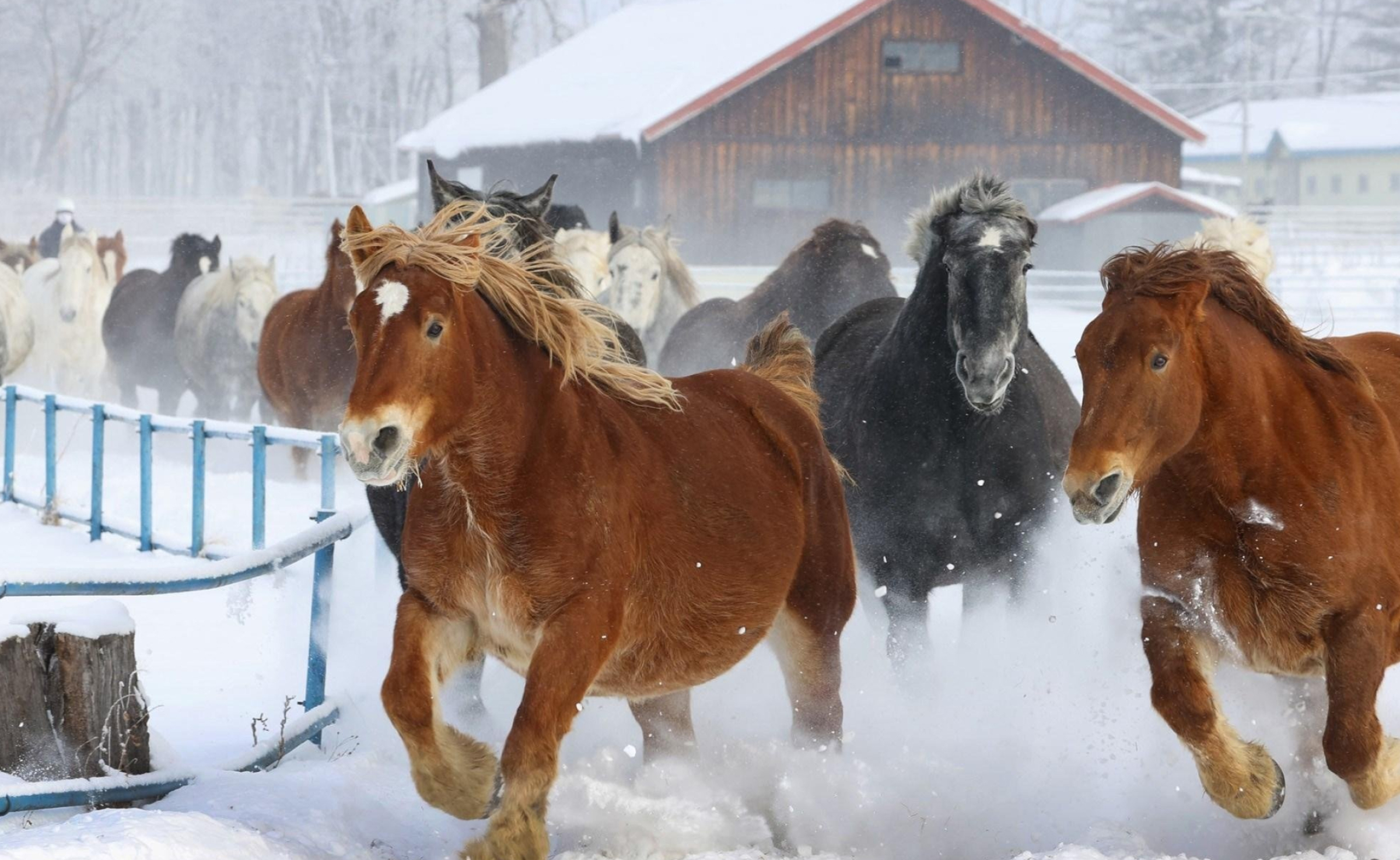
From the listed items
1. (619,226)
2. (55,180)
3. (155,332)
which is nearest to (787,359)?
(619,226)

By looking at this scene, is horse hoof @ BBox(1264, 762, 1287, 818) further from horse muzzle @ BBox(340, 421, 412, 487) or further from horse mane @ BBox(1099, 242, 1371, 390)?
horse muzzle @ BBox(340, 421, 412, 487)

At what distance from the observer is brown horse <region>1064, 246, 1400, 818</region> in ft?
15.0

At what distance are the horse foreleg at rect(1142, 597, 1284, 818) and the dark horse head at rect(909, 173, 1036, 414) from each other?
187cm

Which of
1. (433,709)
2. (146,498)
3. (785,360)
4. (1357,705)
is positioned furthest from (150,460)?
(1357,705)

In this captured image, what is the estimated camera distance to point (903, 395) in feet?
23.4

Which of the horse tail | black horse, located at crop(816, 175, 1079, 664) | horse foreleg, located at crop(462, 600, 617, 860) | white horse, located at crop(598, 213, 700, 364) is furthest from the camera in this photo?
white horse, located at crop(598, 213, 700, 364)

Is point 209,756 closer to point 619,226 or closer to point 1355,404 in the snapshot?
point 1355,404

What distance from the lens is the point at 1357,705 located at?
4.55m

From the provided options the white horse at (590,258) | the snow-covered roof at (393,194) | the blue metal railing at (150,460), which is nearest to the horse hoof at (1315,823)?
the blue metal railing at (150,460)

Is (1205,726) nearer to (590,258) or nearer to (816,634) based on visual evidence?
(816,634)

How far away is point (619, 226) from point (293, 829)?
1068cm

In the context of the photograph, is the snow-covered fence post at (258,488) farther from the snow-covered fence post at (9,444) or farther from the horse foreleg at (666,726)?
the horse foreleg at (666,726)

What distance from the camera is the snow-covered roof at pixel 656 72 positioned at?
Result: 36.4 m

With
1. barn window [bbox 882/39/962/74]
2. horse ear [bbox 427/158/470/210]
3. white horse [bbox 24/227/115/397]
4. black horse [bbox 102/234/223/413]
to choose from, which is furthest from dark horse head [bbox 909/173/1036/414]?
barn window [bbox 882/39/962/74]
